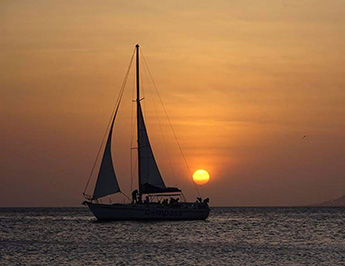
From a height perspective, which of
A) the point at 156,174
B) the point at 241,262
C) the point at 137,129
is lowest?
the point at 241,262

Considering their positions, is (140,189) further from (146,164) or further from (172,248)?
(172,248)

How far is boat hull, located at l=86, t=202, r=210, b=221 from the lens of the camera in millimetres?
84375

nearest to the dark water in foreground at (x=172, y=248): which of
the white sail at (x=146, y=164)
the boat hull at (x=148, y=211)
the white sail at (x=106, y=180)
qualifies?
the boat hull at (x=148, y=211)

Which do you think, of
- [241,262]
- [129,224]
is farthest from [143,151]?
[241,262]

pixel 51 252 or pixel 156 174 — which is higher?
pixel 156 174

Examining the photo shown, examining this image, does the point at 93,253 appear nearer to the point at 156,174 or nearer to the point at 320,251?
the point at 320,251

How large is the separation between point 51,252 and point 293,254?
1879 centimetres

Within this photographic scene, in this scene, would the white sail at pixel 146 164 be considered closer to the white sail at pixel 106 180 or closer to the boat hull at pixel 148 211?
the boat hull at pixel 148 211

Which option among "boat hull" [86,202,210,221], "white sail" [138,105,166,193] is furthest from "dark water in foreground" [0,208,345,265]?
"white sail" [138,105,166,193]

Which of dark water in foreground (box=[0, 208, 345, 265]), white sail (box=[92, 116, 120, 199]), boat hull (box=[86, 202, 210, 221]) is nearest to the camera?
dark water in foreground (box=[0, 208, 345, 265])

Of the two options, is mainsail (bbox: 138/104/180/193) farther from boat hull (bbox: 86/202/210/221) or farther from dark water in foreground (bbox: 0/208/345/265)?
dark water in foreground (bbox: 0/208/345/265)

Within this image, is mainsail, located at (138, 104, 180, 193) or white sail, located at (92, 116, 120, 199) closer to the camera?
white sail, located at (92, 116, 120, 199)

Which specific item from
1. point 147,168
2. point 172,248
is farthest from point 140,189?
point 172,248

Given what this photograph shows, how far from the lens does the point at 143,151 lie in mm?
86312
